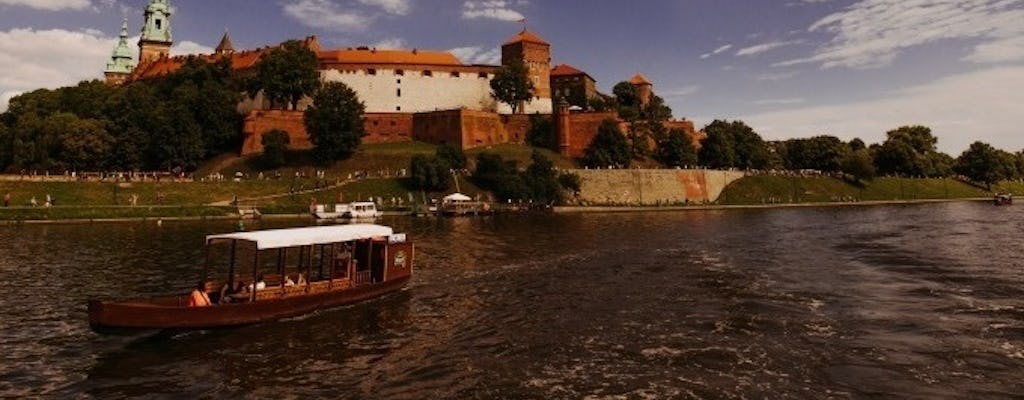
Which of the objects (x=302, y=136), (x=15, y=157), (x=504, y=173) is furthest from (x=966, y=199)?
(x=15, y=157)

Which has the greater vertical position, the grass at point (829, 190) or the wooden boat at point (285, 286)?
the grass at point (829, 190)

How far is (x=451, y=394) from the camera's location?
55.9ft

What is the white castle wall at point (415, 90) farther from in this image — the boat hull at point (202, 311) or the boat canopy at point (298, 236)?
the boat hull at point (202, 311)

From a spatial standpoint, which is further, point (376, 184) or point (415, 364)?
point (376, 184)

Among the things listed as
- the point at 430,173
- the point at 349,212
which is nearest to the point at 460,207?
the point at 430,173

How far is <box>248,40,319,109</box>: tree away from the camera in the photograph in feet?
333

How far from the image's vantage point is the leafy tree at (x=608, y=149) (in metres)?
105

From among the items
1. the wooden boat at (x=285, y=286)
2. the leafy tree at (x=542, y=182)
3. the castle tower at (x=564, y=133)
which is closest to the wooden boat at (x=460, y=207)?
the leafy tree at (x=542, y=182)

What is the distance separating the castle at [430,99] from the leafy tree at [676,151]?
18.3 ft

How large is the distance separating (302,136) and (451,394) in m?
91.1

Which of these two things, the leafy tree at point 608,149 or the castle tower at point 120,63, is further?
the castle tower at point 120,63

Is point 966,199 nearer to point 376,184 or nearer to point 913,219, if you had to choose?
point 913,219

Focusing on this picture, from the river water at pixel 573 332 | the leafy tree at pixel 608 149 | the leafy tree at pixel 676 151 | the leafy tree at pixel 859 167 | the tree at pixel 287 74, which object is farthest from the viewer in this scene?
the leafy tree at pixel 859 167

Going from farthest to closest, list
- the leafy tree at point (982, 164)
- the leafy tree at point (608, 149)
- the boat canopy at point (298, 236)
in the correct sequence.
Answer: the leafy tree at point (982, 164)
the leafy tree at point (608, 149)
the boat canopy at point (298, 236)
